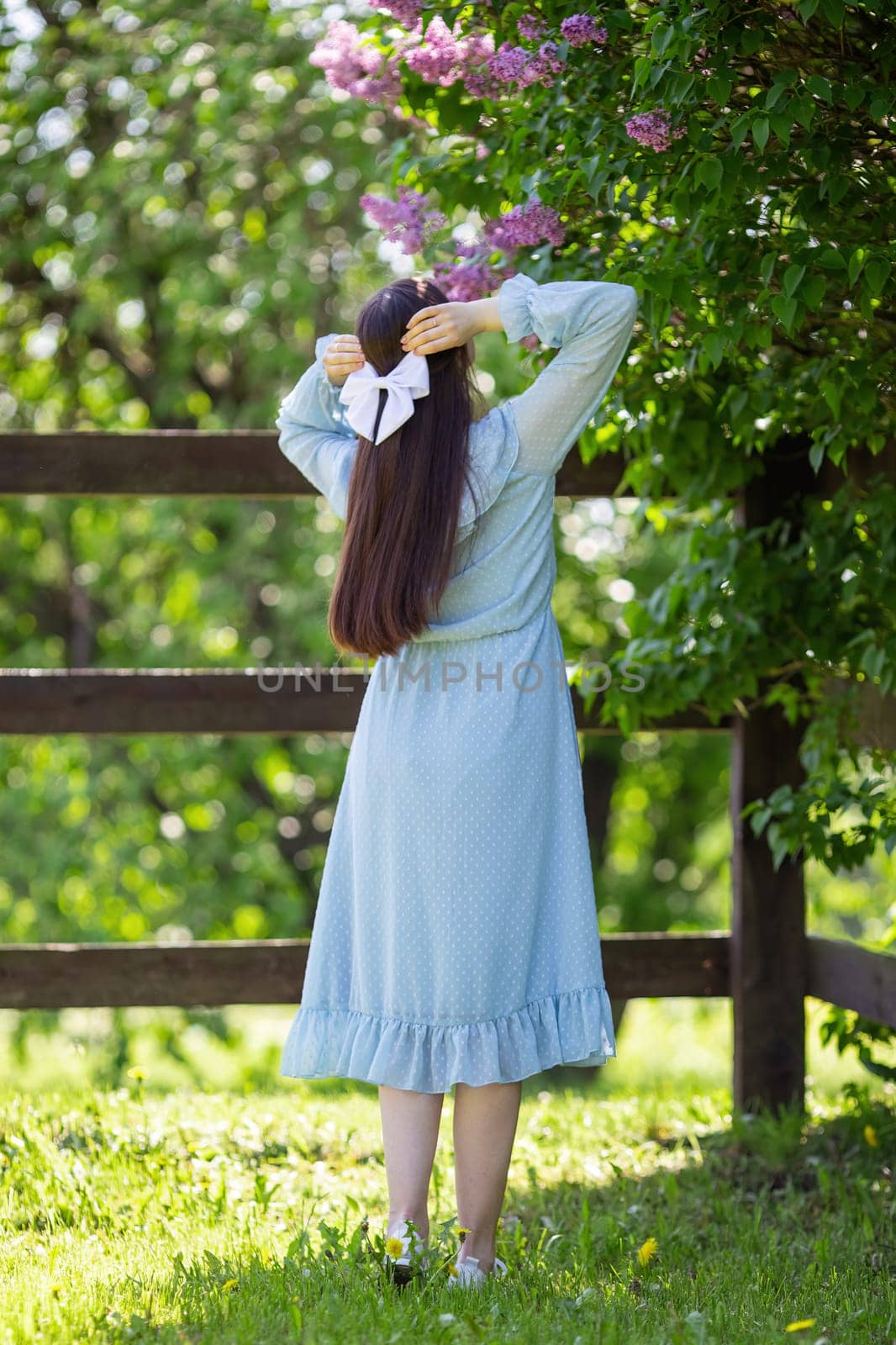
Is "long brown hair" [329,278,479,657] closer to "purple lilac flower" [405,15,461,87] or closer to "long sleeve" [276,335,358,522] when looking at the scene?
"long sleeve" [276,335,358,522]

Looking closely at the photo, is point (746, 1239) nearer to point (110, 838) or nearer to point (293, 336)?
point (110, 838)

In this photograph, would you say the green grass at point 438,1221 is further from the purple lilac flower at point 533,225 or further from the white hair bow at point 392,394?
the purple lilac flower at point 533,225

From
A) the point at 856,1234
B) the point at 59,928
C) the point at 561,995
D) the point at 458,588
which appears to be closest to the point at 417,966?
the point at 561,995

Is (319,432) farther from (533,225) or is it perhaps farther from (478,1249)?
(478,1249)

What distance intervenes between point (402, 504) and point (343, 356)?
35 centimetres

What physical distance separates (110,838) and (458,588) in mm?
3597

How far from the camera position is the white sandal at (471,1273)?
2.14 metres

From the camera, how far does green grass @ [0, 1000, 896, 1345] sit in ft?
6.43

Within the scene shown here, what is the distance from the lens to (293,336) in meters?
5.52

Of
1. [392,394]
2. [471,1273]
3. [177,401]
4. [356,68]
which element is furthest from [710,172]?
[177,401]

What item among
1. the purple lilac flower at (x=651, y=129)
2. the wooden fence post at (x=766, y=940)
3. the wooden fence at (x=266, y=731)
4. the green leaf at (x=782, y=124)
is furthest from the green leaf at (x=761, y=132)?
the wooden fence post at (x=766, y=940)

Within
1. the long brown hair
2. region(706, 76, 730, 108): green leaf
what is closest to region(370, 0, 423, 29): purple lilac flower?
the long brown hair

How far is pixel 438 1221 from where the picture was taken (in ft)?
8.48

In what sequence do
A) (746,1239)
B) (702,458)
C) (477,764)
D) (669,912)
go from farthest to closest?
(669,912)
(702,458)
(746,1239)
(477,764)
